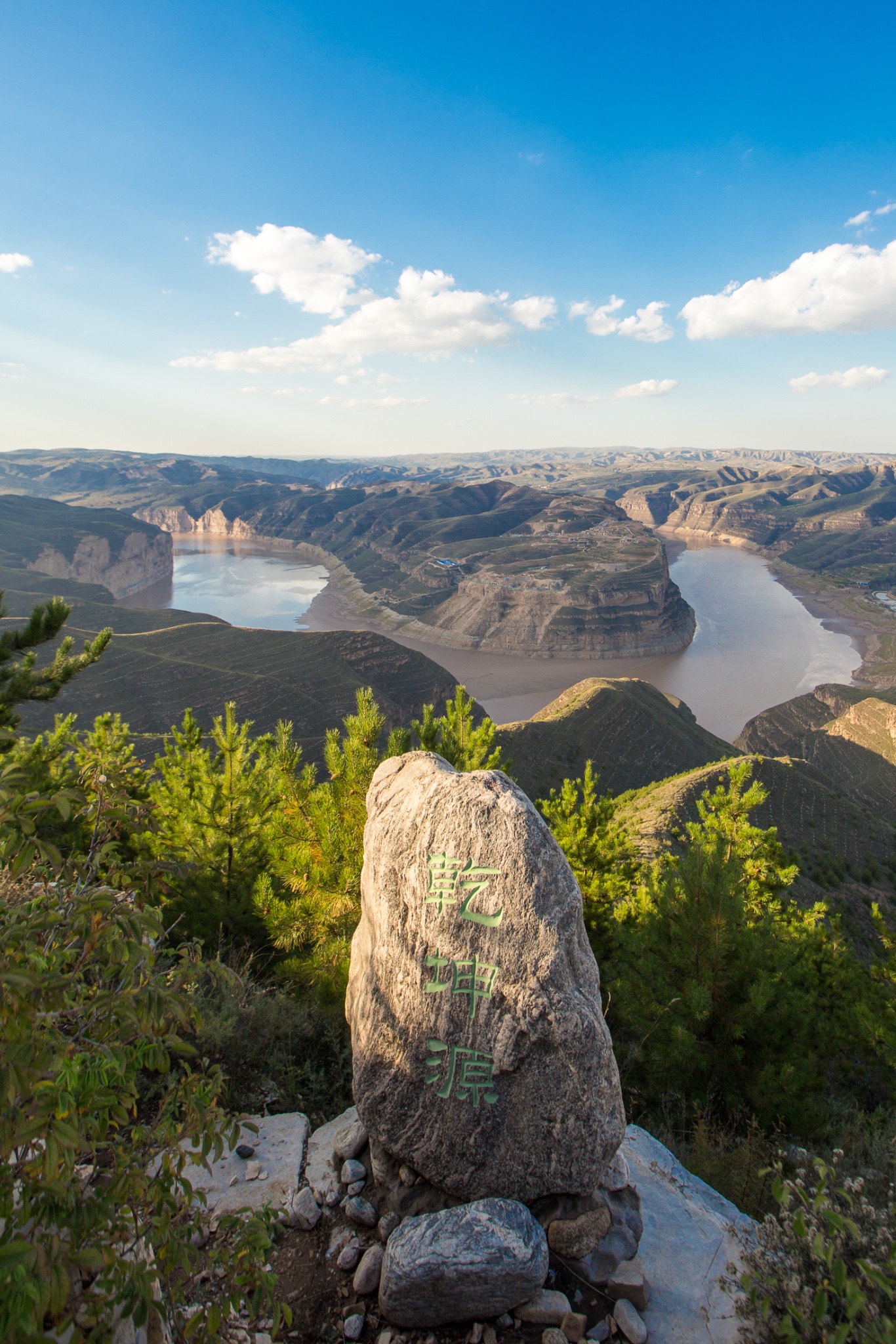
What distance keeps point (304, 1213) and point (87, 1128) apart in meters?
4.20

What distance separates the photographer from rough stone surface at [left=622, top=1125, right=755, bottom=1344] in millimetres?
5219

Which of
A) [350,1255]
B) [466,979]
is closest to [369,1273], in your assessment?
[350,1255]

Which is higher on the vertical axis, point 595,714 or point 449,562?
point 449,562

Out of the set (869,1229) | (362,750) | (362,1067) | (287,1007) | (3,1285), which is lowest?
(287,1007)

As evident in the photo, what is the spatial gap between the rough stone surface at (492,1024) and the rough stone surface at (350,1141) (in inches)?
18.9

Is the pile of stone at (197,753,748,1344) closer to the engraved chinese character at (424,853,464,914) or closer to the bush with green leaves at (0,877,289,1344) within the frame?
the engraved chinese character at (424,853,464,914)

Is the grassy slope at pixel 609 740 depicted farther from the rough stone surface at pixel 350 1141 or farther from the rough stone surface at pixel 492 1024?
the rough stone surface at pixel 492 1024

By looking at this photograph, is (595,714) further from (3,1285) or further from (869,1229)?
(3,1285)

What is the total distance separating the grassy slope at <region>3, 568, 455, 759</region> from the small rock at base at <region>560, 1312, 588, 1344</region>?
42.6 metres

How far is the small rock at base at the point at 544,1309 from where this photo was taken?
5203mm

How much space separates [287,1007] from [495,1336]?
457 centimetres

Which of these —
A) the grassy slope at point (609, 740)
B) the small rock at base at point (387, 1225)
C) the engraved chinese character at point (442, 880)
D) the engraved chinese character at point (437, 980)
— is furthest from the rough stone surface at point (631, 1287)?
the grassy slope at point (609, 740)

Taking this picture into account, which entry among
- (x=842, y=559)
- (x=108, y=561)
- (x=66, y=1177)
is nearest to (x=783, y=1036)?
(x=66, y=1177)

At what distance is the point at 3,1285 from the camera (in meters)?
2.24
